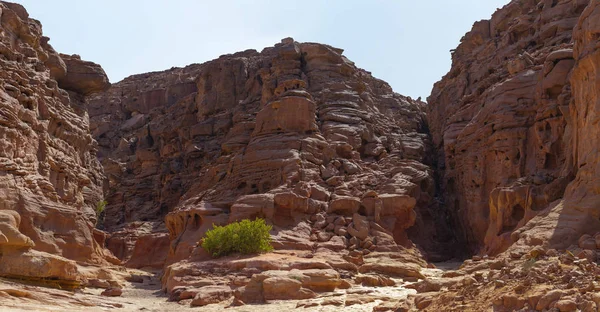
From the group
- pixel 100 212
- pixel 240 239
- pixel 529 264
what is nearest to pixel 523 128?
pixel 240 239

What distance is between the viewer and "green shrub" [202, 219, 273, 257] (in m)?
29.2

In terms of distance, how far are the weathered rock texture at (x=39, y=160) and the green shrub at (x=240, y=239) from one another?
5.62m

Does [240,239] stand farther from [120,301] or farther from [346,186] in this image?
[346,186]

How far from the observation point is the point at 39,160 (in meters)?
30.5

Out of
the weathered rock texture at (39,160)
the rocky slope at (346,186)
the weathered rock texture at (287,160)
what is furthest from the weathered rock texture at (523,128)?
the weathered rock texture at (39,160)

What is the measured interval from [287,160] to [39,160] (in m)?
13.1

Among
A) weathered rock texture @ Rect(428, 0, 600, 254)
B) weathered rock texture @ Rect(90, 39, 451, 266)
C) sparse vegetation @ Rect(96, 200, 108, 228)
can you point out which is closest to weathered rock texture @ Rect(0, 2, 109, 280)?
sparse vegetation @ Rect(96, 200, 108, 228)

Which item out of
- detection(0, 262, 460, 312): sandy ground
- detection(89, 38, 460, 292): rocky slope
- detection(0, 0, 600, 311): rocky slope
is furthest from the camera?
detection(89, 38, 460, 292): rocky slope

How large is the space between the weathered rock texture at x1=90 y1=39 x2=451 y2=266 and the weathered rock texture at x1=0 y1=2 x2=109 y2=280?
6.15 metres

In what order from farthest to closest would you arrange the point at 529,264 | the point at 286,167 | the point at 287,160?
the point at 287,160 → the point at 286,167 → the point at 529,264

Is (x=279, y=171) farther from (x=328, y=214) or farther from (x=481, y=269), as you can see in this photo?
(x=481, y=269)

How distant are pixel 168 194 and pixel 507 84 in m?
31.5

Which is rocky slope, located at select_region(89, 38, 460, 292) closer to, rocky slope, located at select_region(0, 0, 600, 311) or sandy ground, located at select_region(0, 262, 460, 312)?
rocky slope, located at select_region(0, 0, 600, 311)

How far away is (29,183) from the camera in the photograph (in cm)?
2664
